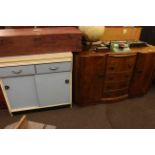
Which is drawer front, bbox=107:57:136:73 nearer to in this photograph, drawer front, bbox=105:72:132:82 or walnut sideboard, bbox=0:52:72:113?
drawer front, bbox=105:72:132:82

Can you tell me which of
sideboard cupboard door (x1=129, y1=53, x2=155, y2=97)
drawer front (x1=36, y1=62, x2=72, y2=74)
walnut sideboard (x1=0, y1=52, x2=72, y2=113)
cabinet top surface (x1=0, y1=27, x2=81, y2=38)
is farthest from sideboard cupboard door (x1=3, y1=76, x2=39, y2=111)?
sideboard cupboard door (x1=129, y1=53, x2=155, y2=97)

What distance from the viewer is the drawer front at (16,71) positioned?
5.17 ft

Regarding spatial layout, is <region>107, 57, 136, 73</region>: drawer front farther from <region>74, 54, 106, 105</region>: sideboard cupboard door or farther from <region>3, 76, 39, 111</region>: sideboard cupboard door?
<region>3, 76, 39, 111</region>: sideboard cupboard door

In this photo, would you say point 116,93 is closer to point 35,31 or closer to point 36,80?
point 36,80

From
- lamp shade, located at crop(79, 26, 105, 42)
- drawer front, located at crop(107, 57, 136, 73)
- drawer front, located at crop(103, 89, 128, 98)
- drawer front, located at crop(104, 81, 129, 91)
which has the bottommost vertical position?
drawer front, located at crop(103, 89, 128, 98)

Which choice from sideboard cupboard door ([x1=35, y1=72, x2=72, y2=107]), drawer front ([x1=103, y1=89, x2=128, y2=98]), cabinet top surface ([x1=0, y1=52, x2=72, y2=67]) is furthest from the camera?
drawer front ([x1=103, y1=89, x2=128, y2=98])

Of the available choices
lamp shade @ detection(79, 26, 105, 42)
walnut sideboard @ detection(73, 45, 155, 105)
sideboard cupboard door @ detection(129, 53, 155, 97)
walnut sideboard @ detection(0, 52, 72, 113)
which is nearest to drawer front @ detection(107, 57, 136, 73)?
walnut sideboard @ detection(73, 45, 155, 105)

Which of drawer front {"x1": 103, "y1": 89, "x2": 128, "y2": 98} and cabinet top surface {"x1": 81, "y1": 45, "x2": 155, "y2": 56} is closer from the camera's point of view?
cabinet top surface {"x1": 81, "y1": 45, "x2": 155, "y2": 56}

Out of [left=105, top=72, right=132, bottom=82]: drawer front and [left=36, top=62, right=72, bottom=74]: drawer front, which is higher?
[left=36, top=62, right=72, bottom=74]: drawer front

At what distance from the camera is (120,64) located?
191cm

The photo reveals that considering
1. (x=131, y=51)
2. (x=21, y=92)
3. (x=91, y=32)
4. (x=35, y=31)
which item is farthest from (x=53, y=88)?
(x=131, y=51)

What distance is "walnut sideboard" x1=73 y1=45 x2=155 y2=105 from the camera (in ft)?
5.97

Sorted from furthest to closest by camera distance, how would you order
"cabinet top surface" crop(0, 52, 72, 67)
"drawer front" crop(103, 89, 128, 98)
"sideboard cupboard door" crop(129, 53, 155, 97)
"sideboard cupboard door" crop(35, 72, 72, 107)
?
"drawer front" crop(103, 89, 128, 98) < "sideboard cupboard door" crop(129, 53, 155, 97) < "sideboard cupboard door" crop(35, 72, 72, 107) < "cabinet top surface" crop(0, 52, 72, 67)

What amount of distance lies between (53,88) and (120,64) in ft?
3.01
